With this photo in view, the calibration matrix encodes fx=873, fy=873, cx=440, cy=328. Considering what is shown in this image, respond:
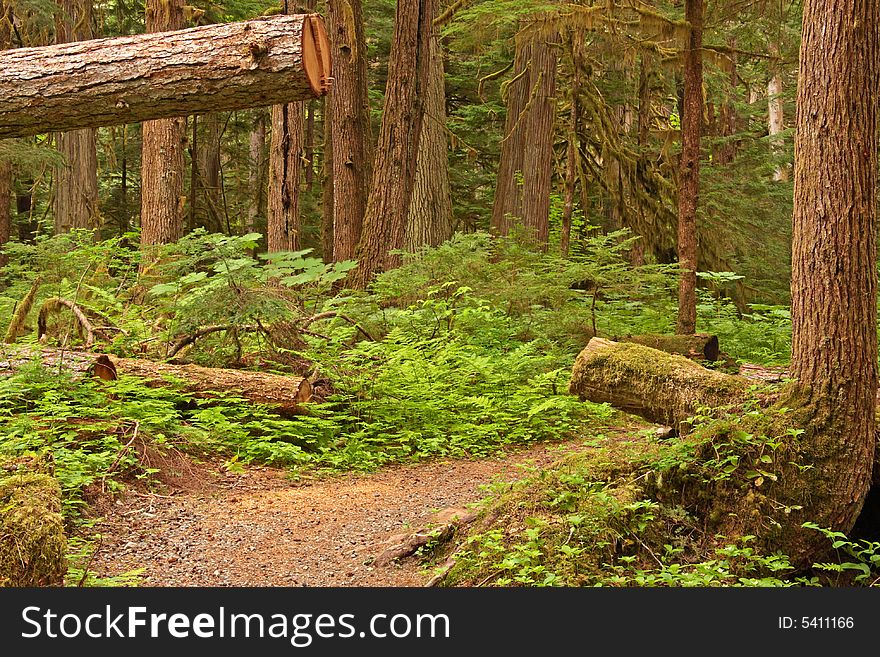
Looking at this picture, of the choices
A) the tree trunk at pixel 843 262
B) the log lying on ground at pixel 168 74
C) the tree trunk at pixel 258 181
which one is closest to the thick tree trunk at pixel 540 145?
the tree trunk at pixel 258 181

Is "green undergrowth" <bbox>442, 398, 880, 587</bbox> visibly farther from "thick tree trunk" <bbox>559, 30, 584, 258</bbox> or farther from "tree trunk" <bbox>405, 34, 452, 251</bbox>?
"tree trunk" <bbox>405, 34, 452, 251</bbox>

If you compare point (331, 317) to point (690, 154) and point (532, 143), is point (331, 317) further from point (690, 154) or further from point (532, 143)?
point (532, 143)

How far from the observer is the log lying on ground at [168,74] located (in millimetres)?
5047

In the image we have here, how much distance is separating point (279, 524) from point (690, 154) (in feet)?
24.1

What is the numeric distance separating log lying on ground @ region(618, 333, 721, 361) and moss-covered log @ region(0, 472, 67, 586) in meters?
7.47

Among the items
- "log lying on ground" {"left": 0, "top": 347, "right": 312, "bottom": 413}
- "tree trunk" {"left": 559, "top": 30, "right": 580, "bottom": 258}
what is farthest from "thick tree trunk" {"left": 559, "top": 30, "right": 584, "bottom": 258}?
"log lying on ground" {"left": 0, "top": 347, "right": 312, "bottom": 413}

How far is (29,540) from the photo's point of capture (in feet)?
14.1

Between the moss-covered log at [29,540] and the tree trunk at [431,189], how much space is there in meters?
10.5

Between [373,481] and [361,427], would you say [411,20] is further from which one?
[373,481]

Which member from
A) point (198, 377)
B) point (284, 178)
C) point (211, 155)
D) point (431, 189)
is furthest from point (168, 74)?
point (211, 155)

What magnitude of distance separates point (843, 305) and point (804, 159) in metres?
0.94

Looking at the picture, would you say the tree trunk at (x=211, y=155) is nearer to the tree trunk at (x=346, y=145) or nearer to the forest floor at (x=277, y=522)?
the tree trunk at (x=346, y=145)

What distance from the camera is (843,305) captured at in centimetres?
527

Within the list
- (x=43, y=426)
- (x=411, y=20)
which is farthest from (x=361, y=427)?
(x=411, y=20)
